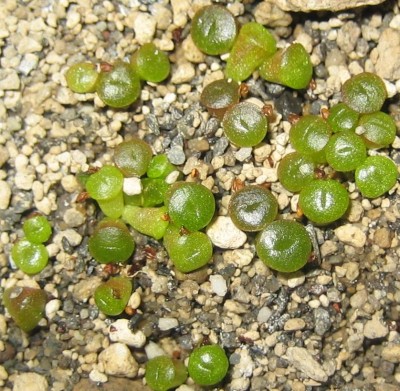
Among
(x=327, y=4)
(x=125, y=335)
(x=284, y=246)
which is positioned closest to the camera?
(x=284, y=246)

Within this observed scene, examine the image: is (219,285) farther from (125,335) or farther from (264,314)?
(125,335)

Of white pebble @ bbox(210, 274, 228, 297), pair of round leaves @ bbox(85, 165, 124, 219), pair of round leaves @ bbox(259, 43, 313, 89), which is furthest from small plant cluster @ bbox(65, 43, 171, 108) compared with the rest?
white pebble @ bbox(210, 274, 228, 297)

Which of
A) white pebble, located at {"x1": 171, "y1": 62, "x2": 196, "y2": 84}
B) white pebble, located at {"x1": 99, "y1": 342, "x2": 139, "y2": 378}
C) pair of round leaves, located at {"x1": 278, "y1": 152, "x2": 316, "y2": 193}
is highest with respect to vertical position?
white pebble, located at {"x1": 171, "y1": 62, "x2": 196, "y2": 84}

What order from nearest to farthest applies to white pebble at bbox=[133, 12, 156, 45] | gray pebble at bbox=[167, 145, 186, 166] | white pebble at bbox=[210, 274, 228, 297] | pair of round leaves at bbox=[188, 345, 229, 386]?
1. pair of round leaves at bbox=[188, 345, 229, 386]
2. white pebble at bbox=[210, 274, 228, 297]
3. gray pebble at bbox=[167, 145, 186, 166]
4. white pebble at bbox=[133, 12, 156, 45]

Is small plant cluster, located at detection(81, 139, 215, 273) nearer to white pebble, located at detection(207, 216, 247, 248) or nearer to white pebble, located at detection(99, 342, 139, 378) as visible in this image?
white pebble, located at detection(207, 216, 247, 248)

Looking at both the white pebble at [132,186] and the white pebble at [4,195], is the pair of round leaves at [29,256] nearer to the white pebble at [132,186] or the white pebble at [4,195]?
the white pebble at [4,195]

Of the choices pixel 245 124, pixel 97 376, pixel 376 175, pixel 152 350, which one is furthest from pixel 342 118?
pixel 97 376

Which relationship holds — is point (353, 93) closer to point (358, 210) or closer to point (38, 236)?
point (358, 210)

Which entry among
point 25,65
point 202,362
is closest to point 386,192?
Result: point 202,362
